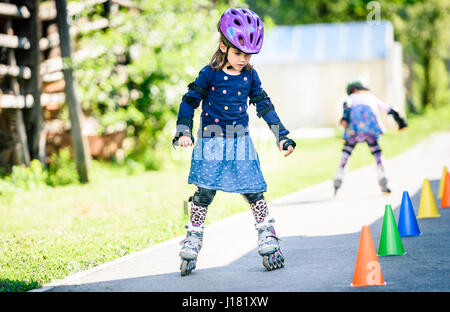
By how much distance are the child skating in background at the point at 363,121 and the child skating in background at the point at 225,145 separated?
469 centimetres

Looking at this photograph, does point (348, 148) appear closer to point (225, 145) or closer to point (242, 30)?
point (225, 145)

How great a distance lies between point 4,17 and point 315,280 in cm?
1024

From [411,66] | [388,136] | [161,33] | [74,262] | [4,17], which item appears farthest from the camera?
[411,66]

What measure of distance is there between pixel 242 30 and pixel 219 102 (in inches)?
24.7

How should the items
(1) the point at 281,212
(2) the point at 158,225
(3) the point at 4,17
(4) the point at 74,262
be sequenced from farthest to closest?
(3) the point at 4,17
(1) the point at 281,212
(2) the point at 158,225
(4) the point at 74,262

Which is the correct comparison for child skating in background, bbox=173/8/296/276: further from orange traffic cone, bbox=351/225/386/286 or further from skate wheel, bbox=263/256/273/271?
orange traffic cone, bbox=351/225/386/286

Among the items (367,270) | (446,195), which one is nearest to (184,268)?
(367,270)

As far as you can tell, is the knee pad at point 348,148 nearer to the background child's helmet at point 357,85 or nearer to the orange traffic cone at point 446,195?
the background child's helmet at point 357,85

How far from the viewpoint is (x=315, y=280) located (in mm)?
6180

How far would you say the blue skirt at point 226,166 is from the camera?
6703 millimetres

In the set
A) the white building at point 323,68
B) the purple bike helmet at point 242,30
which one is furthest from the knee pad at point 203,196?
the white building at point 323,68
